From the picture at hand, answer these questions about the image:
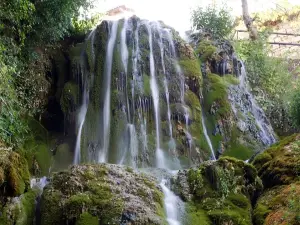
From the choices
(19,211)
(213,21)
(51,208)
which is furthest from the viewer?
(213,21)

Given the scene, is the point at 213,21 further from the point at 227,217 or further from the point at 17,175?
the point at 17,175

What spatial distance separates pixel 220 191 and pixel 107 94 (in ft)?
18.6

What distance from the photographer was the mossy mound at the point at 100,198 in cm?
582

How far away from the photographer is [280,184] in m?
6.99

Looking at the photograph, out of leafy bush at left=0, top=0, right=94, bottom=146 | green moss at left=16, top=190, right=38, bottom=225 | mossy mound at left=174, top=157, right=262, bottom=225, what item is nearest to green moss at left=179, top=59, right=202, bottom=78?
leafy bush at left=0, top=0, right=94, bottom=146

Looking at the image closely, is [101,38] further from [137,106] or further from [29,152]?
[29,152]

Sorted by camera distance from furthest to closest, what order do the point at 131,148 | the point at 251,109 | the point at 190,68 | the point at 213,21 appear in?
1. the point at 213,21
2. the point at 251,109
3. the point at 190,68
4. the point at 131,148

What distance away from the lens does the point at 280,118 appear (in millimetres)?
14703

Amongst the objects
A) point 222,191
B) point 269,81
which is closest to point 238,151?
point 222,191

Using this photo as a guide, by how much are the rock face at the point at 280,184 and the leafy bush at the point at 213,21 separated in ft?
29.7

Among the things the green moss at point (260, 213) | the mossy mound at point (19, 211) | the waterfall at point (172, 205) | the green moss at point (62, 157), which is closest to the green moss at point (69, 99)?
the green moss at point (62, 157)

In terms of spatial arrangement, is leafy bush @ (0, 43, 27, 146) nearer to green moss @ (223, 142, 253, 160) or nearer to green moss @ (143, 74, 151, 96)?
green moss @ (143, 74, 151, 96)

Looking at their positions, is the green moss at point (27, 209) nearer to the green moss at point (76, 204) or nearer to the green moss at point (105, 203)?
the green moss at point (76, 204)

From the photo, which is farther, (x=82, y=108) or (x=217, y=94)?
(x=217, y=94)
